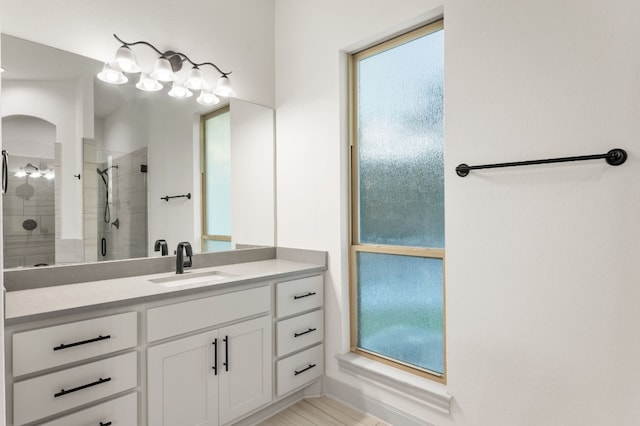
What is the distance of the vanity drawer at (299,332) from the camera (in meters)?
2.15

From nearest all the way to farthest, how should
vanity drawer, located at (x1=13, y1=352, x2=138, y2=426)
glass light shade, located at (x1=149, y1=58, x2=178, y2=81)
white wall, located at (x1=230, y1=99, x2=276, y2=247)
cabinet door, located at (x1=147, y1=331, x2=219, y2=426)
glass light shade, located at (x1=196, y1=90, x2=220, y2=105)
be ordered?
vanity drawer, located at (x1=13, y1=352, x2=138, y2=426)
cabinet door, located at (x1=147, y1=331, x2=219, y2=426)
glass light shade, located at (x1=149, y1=58, x2=178, y2=81)
glass light shade, located at (x1=196, y1=90, x2=220, y2=105)
white wall, located at (x1=230, y1=99, x2=276, y2=247)

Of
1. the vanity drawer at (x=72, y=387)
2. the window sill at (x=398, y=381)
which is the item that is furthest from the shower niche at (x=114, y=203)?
the window sill at (x=398, y=381)

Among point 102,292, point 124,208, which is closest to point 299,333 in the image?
point 102,292

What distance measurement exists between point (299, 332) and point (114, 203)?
1.27 metres

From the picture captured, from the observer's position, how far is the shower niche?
75.9 inches

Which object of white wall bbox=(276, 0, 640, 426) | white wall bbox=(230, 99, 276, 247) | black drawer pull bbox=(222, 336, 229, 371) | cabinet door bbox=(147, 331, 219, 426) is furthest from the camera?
white wall bbox=(230, 99, 276, 247)

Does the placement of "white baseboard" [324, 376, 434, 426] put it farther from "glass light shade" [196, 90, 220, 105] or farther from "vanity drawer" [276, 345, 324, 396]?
"glass light shade" [196, 90, 220, 105]

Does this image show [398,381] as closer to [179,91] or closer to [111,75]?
[179,91]

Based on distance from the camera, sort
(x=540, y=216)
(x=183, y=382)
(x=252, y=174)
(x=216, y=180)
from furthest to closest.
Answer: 1. (x=252, y=174)
2. (x=216, y=180)
3. (x=183, y=382)
4. (x=540, y=216)

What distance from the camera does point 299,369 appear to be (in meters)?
2.25

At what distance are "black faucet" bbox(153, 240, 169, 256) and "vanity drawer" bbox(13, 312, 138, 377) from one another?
66cm

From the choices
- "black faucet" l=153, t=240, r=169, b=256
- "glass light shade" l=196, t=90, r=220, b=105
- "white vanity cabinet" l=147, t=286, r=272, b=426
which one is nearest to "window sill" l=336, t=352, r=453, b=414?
"white vanity cabinet" l=147, t=286, r=272, b=426

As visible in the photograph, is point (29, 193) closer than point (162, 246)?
Yes

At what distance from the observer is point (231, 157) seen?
2551mm
